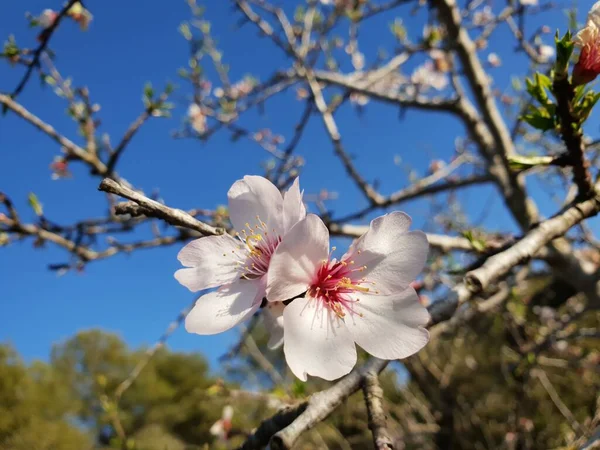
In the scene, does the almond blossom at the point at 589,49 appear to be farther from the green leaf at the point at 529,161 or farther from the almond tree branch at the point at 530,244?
the almond tree branch at the point at 530,244

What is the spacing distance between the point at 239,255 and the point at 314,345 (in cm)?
22

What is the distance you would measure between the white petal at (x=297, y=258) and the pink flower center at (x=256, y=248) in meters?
0.09

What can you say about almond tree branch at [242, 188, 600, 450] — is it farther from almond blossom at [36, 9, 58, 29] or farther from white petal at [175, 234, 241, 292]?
almond blossom at [36, 9, 58, 29]

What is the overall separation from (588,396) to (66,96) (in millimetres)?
5513

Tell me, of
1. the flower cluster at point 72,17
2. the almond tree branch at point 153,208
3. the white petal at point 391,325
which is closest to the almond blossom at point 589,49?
the white petal at point 391,325

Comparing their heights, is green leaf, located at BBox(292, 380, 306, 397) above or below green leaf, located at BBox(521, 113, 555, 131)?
below

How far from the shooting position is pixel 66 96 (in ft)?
7.29

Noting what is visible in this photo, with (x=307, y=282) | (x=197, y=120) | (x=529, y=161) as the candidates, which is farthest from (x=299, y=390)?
(x=197, y=120)

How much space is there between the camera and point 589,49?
83cm

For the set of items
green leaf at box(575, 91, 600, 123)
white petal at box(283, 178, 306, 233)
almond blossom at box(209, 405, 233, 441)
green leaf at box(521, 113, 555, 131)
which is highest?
almond blossom at box(209, 405, 233, 441)

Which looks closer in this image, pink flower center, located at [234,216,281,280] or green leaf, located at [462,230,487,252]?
pink flower center, located at [234,216,281,280]

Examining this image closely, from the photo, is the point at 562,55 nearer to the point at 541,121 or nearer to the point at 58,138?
the point at 541,121

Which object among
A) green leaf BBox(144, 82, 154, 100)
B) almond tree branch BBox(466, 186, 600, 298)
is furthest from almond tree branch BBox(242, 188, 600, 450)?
green leaf BBox(144, 82, 154, 100)

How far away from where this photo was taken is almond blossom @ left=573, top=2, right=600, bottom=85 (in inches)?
32.1
